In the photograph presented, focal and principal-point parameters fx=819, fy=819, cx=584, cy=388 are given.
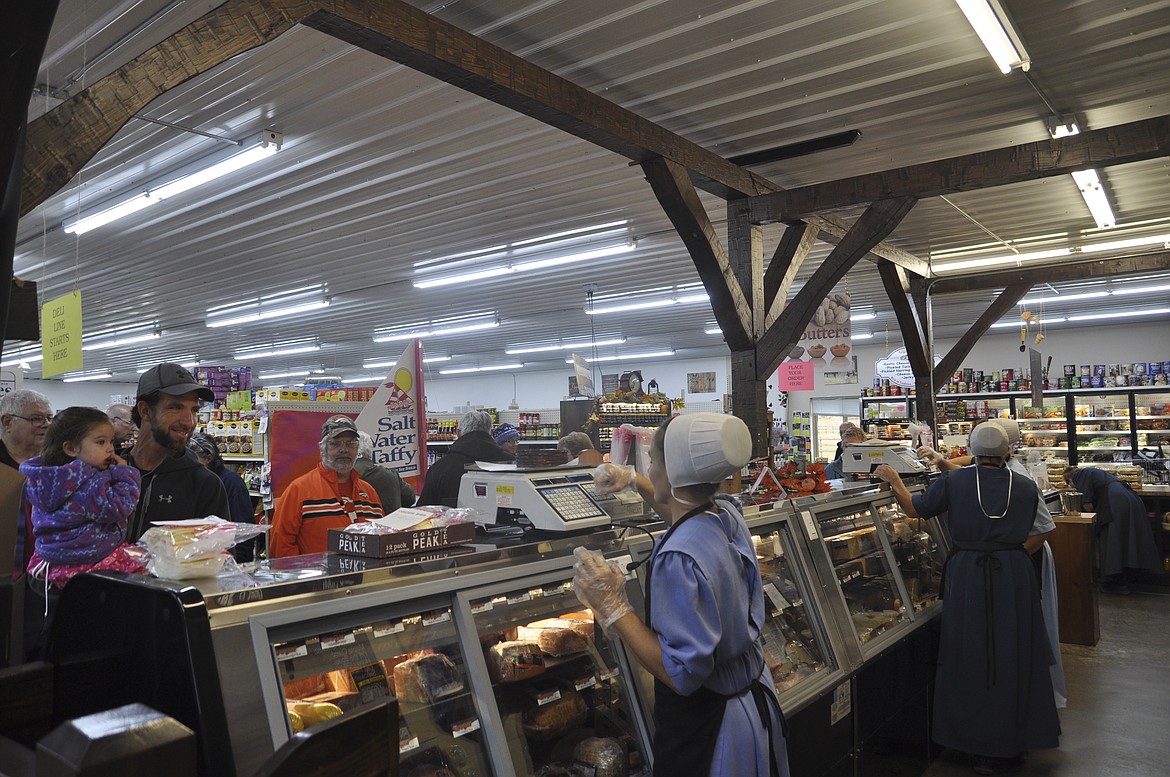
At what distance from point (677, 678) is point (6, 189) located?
5.83ft

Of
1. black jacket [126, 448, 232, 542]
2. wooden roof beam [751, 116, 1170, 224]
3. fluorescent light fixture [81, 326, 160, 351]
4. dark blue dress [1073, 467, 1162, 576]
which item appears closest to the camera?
black jacket [126, 448, 232, 542]

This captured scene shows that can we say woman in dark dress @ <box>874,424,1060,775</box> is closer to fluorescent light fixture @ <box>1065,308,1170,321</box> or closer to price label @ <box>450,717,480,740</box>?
price label @ <box>450,717,480,740</box>

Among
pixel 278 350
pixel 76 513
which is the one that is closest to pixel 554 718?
pixel 76 513

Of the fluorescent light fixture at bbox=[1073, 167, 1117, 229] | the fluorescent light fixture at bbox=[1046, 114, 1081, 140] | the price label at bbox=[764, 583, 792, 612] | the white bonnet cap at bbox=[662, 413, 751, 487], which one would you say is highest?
the fluorescent light fixture at bbox=[1046, 114, 1081, 140]

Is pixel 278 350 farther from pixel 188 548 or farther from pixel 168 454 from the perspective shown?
pixel 188 548

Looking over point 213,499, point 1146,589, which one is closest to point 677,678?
point 213,499

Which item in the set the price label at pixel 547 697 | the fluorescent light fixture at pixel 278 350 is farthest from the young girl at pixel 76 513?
the fluorescent light fixture at pixel 278 350

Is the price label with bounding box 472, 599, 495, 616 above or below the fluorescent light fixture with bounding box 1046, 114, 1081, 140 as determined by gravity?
below

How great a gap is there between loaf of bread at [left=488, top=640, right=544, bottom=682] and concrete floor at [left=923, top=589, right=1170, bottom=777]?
3.04 m

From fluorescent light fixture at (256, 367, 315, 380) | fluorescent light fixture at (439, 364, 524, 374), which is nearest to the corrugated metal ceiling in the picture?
fluorescent light fixture at (256, 367, 315, 380)

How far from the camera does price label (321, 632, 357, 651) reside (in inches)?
73.5

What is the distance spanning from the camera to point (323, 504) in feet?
13.4

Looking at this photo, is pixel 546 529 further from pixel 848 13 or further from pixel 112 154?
pixel 112 154

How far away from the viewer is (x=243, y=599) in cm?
170
